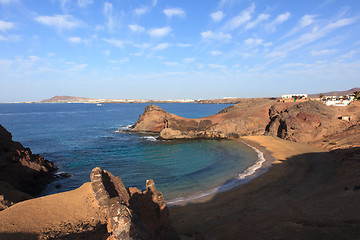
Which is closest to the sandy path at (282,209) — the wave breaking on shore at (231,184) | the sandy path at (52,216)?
the wave breaking on shore at (231,184)

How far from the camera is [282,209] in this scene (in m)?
13.6

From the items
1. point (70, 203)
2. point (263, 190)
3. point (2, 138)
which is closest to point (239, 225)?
point (263, 190)

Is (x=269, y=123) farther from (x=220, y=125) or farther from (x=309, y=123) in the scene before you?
(x=220, y=125)

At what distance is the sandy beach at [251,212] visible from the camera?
7.48 meters

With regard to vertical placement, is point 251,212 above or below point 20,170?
below

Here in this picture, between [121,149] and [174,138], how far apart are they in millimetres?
14899

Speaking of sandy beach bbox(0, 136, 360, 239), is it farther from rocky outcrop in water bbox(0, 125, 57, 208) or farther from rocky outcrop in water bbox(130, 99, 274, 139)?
rocky outcrop in water bbox(130, 99, 274, 139)

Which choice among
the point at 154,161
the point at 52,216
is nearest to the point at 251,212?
the point at 52,216

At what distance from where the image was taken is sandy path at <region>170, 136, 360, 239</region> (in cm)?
973

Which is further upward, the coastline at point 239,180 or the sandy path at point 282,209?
the sandy path at point 282,209

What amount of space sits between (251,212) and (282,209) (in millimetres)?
2147

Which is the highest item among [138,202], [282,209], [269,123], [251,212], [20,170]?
[269,123]

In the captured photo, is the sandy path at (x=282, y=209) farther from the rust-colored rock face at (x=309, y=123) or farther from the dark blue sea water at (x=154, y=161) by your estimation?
the rust-colored rock face at (x=309, y=123)

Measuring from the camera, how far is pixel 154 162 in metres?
30.8
